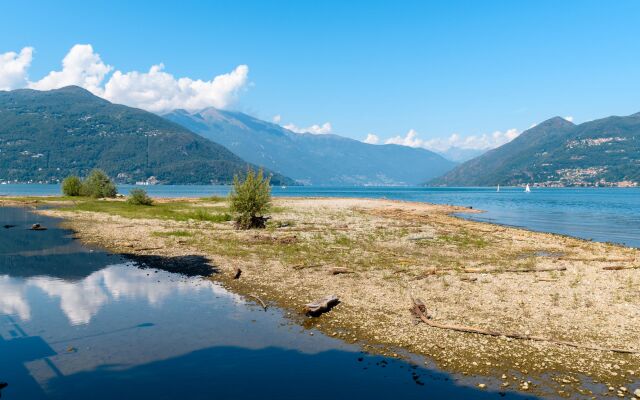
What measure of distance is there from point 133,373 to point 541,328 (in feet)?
53.7

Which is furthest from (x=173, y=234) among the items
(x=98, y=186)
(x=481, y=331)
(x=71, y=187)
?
(x=71, y=187)

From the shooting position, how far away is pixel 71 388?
12.6 m

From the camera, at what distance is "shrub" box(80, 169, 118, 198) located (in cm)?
11044

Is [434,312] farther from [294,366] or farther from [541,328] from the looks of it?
[294,366]

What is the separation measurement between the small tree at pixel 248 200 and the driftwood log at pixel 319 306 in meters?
32.2

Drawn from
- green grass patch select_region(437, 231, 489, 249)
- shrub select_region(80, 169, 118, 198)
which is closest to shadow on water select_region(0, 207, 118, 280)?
green grass patch select_region(437, 231, 489, 249)

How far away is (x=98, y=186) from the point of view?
364ft

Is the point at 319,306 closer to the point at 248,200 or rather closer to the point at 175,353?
the point at 175,353

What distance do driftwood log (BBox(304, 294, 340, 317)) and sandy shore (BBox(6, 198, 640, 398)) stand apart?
0.41 metres

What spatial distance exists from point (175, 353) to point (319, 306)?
701cm

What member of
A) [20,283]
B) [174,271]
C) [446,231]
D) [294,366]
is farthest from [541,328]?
[446,231]

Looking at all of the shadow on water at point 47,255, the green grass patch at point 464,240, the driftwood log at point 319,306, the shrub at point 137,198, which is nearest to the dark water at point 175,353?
the driftwood log at point 319,306

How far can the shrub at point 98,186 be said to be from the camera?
110438 mm

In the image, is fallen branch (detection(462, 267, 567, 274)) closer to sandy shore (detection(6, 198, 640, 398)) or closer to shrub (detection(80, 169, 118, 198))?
sandy shore (detection(6, 198, 640, 398))
